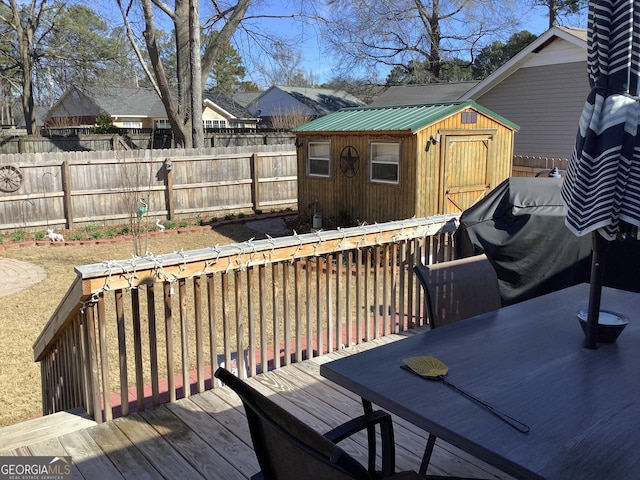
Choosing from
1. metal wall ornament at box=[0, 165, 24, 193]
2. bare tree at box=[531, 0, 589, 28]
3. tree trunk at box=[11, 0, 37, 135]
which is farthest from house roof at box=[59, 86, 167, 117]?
metal wall ornament at box=[0, 165, 24, 193]

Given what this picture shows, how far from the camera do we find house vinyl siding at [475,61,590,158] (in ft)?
42.9

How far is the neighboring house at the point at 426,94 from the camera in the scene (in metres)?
16.9

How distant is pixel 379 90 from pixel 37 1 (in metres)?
18.5

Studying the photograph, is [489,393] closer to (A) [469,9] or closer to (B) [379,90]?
(A) [469,9]

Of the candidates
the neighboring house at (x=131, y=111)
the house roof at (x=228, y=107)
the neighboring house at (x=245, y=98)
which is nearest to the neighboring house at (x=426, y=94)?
the neighboring house at (x=131, y=111)

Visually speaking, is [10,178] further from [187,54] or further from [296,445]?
[296,445]

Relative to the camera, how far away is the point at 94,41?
24781 mm

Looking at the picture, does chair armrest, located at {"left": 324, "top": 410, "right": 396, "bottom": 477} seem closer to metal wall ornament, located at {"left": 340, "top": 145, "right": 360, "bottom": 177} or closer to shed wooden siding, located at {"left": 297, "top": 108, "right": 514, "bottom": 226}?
shed wooden siding, located at {"left": 297, "top": 108, "right": 514, "bottom": 226}

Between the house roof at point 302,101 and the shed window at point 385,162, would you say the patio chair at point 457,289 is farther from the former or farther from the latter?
the house roof at point 302,101

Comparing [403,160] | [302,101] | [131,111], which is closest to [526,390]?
[403,160]

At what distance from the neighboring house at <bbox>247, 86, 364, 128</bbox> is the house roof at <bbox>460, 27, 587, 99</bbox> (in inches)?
720

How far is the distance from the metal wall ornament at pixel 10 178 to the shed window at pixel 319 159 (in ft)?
18.8

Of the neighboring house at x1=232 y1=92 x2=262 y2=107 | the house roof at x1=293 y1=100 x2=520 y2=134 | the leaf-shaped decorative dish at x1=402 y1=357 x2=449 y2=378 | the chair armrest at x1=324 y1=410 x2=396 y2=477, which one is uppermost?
the neighboring house at x1=232 y1=92 x2=262 y2=107

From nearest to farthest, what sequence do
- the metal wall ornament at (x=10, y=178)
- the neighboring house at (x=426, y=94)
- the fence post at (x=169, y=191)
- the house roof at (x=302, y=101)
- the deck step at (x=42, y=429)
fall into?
the deck step at (x=42, y=429) < the metal wall ornament at (x=10, y=178) < the fence post at (x=169, y=191) < the neighboring house at (x=426, y=94) < the house roof at (x=302, y=101)
